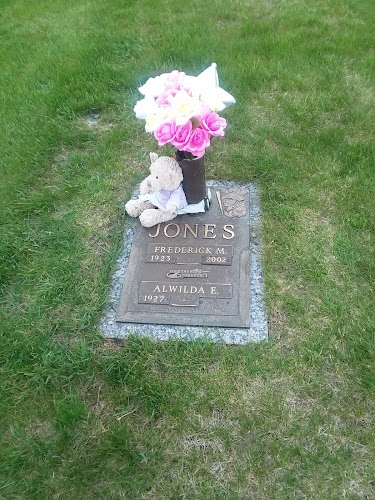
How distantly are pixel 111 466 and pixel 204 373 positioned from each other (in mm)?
630

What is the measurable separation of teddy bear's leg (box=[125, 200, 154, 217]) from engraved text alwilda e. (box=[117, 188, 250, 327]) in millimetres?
116

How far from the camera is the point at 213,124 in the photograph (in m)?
2.45

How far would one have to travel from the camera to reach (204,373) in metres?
2.28

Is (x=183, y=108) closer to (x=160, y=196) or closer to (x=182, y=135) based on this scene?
(x=182, y=135)

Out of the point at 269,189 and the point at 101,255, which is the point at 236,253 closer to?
the point at 269,189

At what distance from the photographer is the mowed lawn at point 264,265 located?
6.67 ft

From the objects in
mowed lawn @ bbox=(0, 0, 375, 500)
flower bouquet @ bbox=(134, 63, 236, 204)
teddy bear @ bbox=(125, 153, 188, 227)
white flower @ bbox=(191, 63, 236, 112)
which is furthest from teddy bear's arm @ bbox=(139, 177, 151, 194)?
white flower @ bbox=(191, 63, 236, 112)

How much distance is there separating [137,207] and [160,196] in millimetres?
207

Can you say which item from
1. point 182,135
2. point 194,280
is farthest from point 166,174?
point 194,280

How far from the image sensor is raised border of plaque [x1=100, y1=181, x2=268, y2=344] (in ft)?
7.97

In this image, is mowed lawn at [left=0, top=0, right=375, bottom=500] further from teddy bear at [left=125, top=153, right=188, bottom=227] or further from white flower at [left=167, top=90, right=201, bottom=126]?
white flower at [left=167, top=90, right=201, bottom=126]

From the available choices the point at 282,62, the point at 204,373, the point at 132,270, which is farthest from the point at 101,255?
the point at 282,62

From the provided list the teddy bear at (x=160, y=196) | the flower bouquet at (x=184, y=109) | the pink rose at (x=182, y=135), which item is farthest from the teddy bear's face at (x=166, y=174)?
the pink rose at (x=182, y=135)

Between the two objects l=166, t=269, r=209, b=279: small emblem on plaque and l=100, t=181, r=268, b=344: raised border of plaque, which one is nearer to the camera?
l=100, t=181, r=268, b=344: raised border of plaque
